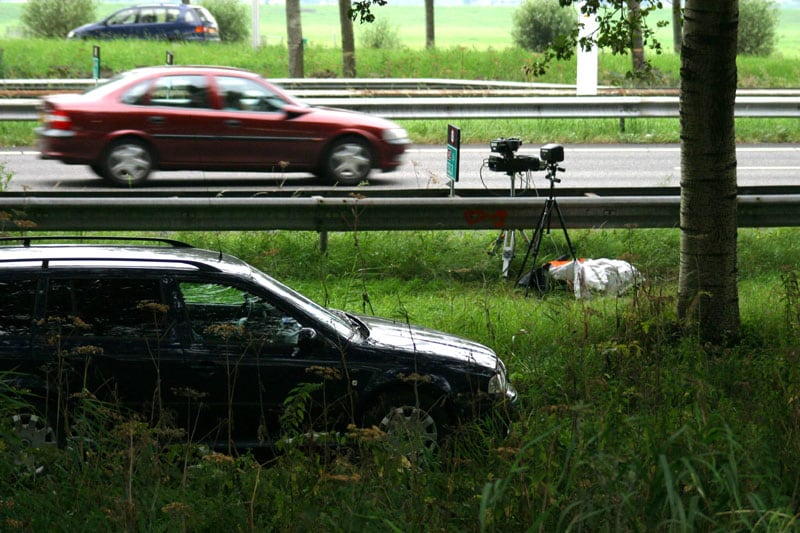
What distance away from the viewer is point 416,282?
35.3 ft

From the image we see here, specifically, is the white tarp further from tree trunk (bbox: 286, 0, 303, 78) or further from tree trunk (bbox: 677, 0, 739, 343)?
tree trunk (bbox: 286, 0, 303, 78)

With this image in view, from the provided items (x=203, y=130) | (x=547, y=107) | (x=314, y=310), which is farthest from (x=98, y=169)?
(x=314, y=310)

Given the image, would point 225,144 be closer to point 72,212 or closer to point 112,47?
point 72,212

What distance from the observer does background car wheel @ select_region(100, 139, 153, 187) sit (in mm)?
15023

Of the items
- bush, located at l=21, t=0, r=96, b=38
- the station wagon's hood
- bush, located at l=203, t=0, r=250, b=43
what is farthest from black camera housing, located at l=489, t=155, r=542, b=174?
bush, located at l=203, t=0, r=250, b=43

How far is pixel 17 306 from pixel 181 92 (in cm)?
960

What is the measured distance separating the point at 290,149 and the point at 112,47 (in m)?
20.4

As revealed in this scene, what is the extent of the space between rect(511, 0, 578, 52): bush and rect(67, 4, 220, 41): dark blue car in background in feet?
42.8

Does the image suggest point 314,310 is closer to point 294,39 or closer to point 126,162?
point 126,162

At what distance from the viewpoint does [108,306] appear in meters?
6.27

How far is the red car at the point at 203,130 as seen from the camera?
1495cm

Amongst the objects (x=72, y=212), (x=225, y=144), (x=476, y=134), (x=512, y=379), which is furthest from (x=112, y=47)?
(x=512, y=379)

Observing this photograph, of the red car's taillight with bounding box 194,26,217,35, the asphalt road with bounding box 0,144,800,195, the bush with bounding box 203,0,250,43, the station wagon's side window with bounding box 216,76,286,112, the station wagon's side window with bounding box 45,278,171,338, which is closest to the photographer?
the station wagon's side window with bounding box 45,278,171,338

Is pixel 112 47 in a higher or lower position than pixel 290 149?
higher
